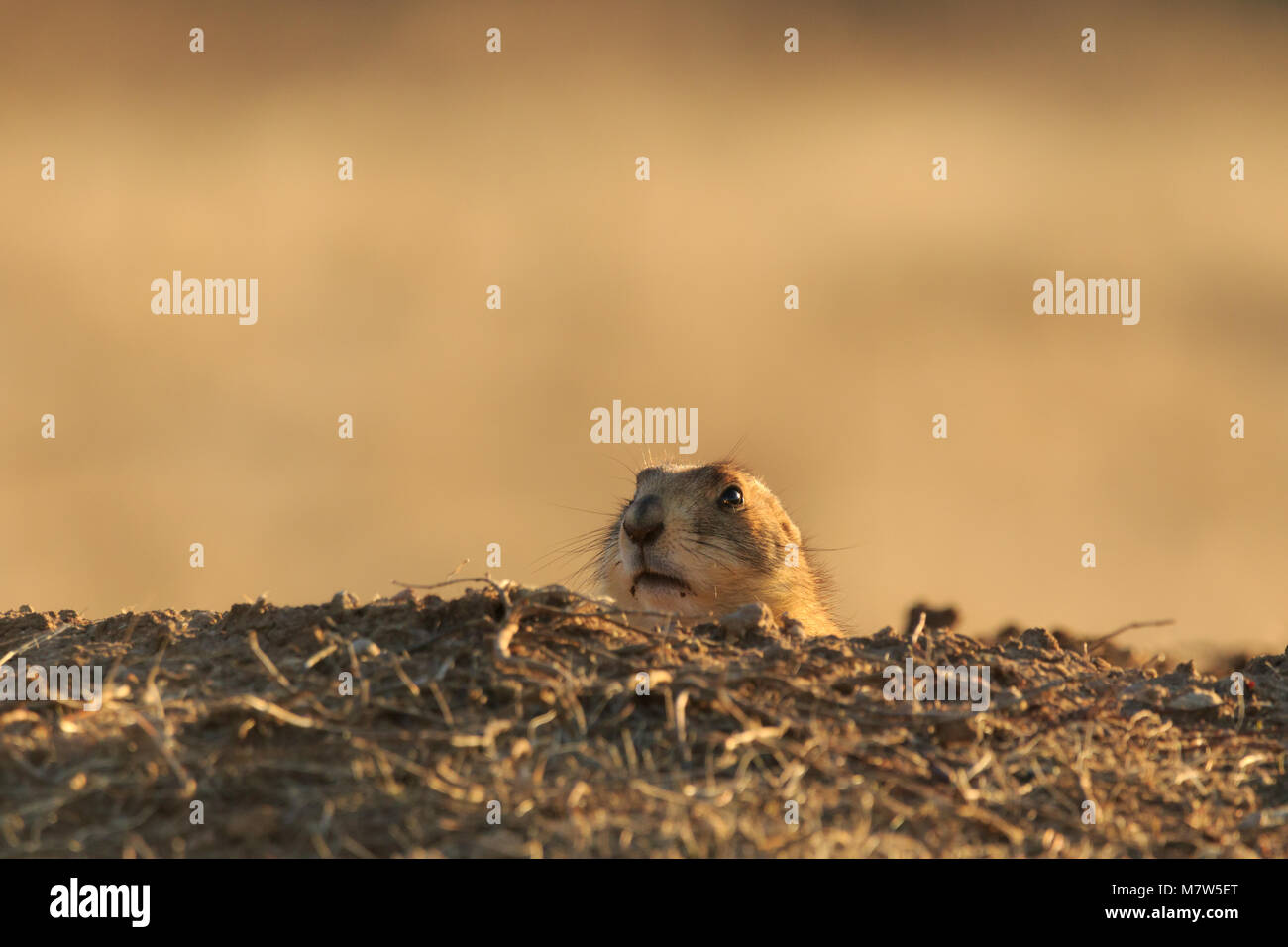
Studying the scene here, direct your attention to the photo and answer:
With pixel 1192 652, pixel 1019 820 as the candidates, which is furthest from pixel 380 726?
pixel 1192 652

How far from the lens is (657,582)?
10.4 m

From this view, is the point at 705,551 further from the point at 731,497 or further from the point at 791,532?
the point at 791,532

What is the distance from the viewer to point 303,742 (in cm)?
551

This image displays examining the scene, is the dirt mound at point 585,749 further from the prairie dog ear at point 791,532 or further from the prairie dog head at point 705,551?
the prairie dog ear at point 791,532

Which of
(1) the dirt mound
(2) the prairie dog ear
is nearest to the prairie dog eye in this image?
(2) the prairie dog ear

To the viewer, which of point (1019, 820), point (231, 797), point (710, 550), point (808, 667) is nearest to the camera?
point (231, 797)

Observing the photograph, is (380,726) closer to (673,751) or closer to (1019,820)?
(673,751)

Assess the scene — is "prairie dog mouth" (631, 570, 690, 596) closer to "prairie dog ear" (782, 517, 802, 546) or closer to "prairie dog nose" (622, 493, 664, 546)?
"prairie dog nose" (622, 493, 664, 546)

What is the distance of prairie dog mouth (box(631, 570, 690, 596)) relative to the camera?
10.4m

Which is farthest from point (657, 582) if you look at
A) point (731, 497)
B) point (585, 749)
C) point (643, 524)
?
point (585, 749)

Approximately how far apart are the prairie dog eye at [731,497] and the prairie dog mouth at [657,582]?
1.13 metres

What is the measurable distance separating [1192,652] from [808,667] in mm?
9692

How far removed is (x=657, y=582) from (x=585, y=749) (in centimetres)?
486

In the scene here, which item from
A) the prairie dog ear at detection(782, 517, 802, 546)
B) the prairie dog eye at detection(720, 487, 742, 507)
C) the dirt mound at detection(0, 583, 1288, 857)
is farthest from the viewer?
the prairie dog ear at detection(782, 517, 802, 546)
